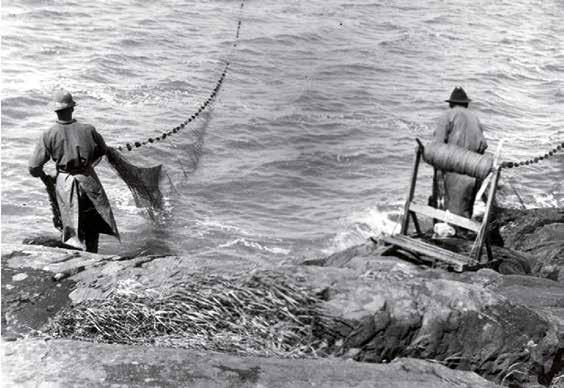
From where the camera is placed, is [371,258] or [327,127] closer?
[371,258]

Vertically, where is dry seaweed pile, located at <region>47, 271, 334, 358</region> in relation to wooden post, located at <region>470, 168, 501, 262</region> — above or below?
above

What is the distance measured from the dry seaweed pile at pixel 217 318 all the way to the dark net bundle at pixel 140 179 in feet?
13.8

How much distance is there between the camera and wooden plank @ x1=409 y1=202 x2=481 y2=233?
30.1 ft

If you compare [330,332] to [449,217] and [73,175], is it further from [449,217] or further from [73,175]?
[449,217]

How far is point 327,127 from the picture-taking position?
20.3 metres

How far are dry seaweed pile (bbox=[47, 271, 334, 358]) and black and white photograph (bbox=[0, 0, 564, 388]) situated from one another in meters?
0.01

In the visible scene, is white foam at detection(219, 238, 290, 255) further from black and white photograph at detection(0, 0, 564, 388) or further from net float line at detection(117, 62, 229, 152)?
net float line at detection(117, 62, 229, 152)

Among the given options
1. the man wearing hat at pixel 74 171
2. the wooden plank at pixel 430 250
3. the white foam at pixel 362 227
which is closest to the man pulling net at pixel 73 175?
the man wearing hat at pixel 74 171

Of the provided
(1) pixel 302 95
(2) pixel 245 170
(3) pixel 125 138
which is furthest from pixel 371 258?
(1) pixel 302 95

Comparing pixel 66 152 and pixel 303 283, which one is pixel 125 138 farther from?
pixel 303 283

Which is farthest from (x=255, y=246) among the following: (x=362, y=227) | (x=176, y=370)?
A: (x=176, y=370)

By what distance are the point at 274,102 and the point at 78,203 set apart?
546 inches

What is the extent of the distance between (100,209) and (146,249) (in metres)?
3.66

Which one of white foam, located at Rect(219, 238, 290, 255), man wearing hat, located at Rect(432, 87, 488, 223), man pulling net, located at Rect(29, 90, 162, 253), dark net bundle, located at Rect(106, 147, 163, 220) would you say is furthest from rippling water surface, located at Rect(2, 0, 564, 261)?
man wearing hat, located at Rect(432, 87, 488, 223)
